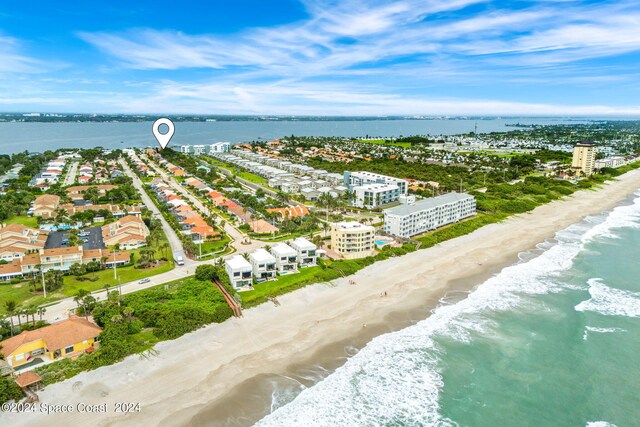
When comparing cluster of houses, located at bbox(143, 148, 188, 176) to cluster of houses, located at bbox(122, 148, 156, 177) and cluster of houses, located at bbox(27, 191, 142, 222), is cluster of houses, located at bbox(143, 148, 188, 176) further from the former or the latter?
cluster of houses, located at bbox(27, 191, 142, 222)

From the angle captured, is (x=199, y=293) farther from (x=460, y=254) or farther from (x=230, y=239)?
(x=460, y=254)

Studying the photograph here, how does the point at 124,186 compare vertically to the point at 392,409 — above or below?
above

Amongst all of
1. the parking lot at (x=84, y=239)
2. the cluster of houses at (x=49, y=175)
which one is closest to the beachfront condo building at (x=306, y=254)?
the parking lot at (x=84, y=239)

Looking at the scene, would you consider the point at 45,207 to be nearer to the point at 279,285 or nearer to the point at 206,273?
the point at 206,273

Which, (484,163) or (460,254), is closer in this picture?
(460,254)

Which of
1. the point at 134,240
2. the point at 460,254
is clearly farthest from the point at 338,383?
the point at 134,240

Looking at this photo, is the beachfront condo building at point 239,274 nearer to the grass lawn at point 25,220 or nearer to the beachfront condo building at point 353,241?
the beachfront condo building at point 353,241
